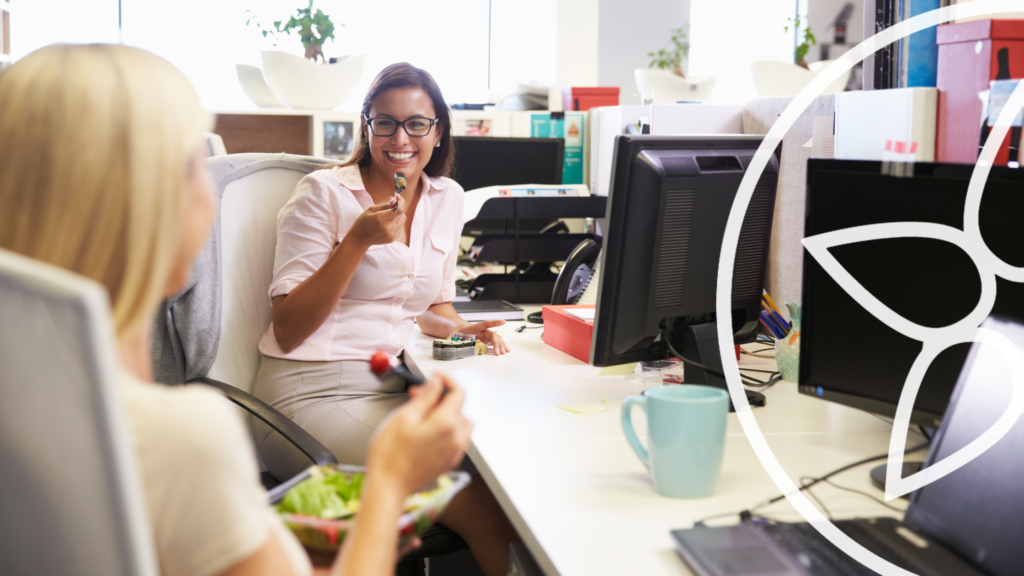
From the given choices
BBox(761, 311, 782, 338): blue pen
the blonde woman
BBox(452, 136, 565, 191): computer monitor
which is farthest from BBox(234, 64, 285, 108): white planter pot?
the blonde woman

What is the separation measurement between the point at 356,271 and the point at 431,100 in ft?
1.40

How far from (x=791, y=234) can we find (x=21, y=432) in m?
1.44

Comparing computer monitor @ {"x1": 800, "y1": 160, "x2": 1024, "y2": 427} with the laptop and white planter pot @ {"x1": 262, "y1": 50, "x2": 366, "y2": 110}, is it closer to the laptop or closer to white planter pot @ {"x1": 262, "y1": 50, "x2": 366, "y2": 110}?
the laptop

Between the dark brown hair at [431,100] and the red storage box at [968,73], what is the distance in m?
1.00

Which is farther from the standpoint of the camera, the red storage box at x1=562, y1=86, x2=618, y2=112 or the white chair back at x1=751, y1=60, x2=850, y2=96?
the white chair back at x1=751, y1=60, x2=850, y2=96

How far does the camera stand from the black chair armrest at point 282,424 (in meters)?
1.20

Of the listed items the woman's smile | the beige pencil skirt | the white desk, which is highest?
the woman's smile

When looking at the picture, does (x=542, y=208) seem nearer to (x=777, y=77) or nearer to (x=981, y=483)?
(x=981, y=483)

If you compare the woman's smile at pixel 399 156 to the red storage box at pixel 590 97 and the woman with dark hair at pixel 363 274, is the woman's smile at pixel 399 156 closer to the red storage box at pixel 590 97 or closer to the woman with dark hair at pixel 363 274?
the woman with dark hair at pixel 363 274

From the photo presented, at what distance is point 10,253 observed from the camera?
19.3 inches

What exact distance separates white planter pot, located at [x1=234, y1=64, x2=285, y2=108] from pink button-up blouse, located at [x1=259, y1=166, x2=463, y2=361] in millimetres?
1458

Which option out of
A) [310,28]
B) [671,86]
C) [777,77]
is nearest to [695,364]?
[310,28]

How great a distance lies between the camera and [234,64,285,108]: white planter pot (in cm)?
297
